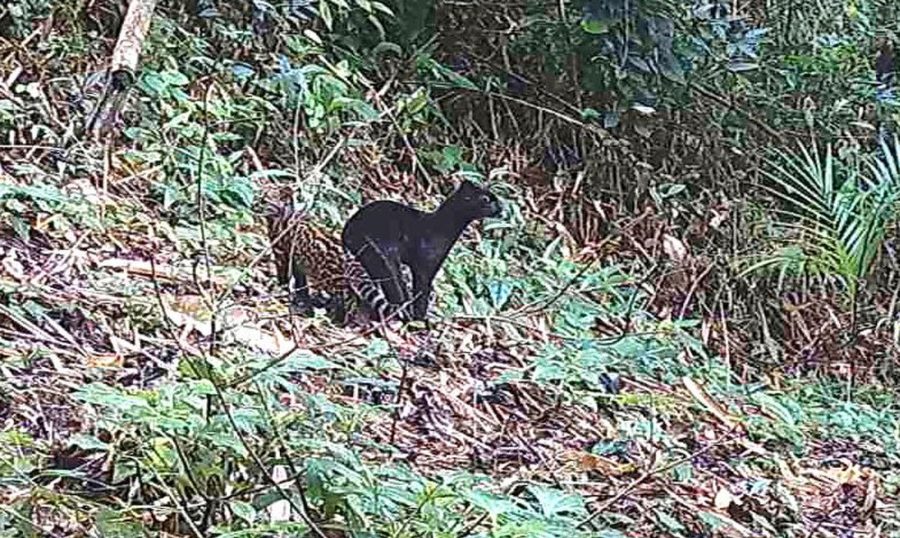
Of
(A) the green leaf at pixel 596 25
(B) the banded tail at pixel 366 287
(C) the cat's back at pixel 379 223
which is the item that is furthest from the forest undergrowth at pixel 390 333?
(A) the green leaf at pixel 596 25

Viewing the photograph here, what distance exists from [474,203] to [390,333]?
0.46 metres

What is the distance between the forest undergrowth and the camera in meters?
1.80

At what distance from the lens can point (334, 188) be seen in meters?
4.43

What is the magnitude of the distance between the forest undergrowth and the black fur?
4.3 inches

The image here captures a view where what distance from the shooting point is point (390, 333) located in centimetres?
336

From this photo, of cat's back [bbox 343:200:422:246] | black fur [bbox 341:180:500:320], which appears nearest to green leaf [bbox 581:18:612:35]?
black fur [bbox 341:180:500:320]

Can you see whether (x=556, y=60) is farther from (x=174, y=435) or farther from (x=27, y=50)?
(x=174, y=435)

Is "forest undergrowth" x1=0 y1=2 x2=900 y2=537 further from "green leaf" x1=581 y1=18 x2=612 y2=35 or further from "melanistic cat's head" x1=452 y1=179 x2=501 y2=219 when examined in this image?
"green leaf" x1=581 y1=18 x2=612 y2=35

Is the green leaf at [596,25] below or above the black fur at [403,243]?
above

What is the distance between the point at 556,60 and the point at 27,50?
219cm

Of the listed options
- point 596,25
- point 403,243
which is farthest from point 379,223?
point 596,25

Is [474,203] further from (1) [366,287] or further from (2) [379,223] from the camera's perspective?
(1) [366,287]

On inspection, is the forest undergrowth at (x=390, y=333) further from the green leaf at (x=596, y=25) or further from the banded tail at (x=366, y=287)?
the green leaf at (x=596, y=25)

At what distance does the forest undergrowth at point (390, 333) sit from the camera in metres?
1.80
